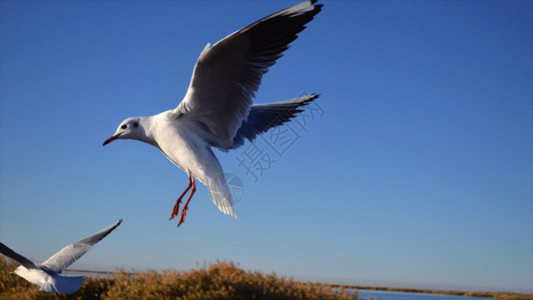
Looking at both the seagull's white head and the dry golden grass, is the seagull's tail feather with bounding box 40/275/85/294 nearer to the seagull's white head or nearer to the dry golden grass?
the dry golden grass

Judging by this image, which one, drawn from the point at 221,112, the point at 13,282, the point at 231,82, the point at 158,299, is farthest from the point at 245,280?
the point at 13,282

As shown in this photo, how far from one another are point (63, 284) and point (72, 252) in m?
0.96

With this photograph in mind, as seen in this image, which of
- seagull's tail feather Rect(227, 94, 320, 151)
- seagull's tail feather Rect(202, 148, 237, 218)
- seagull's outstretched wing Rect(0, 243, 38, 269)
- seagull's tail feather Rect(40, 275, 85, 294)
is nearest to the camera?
seagull's tail feather Rect(202, 148, 237, 218)

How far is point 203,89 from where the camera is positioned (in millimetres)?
5348

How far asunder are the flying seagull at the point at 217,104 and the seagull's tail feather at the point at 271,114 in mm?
1420

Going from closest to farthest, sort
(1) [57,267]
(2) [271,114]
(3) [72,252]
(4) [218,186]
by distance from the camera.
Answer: (4) [218,186] < (1) [57,267] < (3) [72,252] < (2) [271,114]

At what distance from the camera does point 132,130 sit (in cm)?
583

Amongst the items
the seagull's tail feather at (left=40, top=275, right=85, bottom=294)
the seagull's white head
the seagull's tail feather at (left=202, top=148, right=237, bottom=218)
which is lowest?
the seagull's tail feather at (left=40, top=275, right=85, bottom=294)

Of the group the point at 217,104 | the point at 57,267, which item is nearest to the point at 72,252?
the point at 57,267

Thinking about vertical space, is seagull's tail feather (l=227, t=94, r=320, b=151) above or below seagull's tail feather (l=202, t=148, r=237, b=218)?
above

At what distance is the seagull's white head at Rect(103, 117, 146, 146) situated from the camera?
577cm

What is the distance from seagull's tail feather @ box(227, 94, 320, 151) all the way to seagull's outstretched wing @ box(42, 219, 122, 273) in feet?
9.38

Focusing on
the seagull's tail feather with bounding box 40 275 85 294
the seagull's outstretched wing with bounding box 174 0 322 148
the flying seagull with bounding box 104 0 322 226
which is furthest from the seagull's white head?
the seagull's tail feather with bounding box 40 275 85 294

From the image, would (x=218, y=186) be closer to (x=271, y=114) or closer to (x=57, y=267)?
(x=271, y=114)
